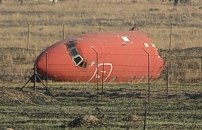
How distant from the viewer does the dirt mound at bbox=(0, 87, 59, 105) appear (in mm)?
28609

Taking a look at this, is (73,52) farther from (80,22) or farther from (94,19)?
(94,19)

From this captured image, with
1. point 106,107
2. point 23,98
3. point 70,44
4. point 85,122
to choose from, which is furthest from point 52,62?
point 85,122

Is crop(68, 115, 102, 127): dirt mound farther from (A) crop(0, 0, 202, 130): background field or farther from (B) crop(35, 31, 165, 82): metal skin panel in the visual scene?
(B) crop(35, 31, 165, 82): metal skin panel

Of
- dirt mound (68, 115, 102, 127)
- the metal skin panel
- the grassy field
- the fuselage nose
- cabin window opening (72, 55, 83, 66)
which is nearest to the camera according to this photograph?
dirt mound (68, 115, 102, 127)

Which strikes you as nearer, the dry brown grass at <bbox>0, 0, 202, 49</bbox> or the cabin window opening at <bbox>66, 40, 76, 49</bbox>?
the cabin window opening at <bbox>66, 40, 76, 49</bbox>

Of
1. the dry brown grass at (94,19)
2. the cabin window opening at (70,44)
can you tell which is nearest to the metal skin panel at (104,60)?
the cabin window opening at (70,44)

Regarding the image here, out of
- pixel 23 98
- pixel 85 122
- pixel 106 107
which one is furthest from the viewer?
pixel 23 98

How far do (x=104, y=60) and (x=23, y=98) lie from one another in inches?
297

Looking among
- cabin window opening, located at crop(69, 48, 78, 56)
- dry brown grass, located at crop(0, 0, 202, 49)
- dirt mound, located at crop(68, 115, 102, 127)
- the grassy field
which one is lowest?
dry brown grass, located at crop(0, 0, 202, 49)

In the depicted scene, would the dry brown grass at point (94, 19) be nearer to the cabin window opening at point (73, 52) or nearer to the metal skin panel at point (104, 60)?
the metal skin panel at point (104, 60)

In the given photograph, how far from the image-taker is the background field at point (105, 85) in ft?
81.0

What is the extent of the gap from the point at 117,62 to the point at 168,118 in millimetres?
12001

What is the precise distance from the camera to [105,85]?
35500mm

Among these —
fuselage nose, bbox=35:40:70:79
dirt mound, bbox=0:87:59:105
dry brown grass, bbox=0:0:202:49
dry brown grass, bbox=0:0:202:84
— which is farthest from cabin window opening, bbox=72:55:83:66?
dry brown grass, bbox=0:0:202:49
